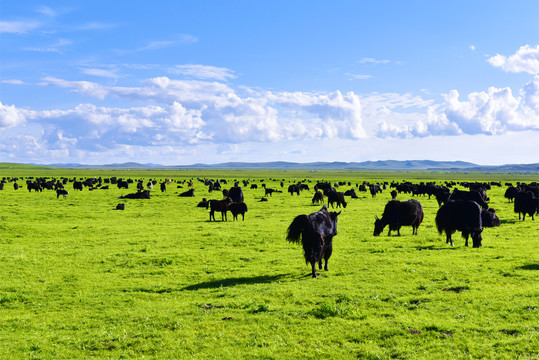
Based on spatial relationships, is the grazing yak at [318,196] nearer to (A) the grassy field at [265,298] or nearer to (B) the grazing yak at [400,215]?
(A) the grassy field at [265,298]

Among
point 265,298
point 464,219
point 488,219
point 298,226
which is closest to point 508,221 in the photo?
point 488,219

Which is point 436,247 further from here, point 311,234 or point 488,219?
point 488,219

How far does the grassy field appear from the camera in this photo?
9000mm

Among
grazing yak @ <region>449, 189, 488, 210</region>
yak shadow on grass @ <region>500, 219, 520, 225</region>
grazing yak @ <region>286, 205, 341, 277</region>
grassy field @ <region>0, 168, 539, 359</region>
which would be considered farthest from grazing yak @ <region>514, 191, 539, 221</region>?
grazing yak @ <region>286, 205, 341, 277</region>

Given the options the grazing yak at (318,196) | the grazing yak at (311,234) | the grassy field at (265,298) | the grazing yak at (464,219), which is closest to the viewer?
the grassy field at (265,298)

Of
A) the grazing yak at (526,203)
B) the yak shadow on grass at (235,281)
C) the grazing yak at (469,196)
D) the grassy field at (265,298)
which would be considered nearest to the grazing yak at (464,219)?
the grassy field at (265,298)

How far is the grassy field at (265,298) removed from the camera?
29.5 feet

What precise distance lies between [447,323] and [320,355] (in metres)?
3.61

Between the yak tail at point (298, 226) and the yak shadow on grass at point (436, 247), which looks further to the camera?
the yak shadow on grass at point (436, 247)

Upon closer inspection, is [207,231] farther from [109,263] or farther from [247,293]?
[247,293]

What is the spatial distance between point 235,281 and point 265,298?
2627 millimetres

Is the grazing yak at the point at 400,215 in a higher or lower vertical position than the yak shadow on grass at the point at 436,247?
higher

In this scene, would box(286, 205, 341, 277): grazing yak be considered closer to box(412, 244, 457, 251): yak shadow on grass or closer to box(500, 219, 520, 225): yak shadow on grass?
box(412, 244, 457, 251): yak shadow on grass

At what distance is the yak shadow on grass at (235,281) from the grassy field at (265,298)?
0.08m
